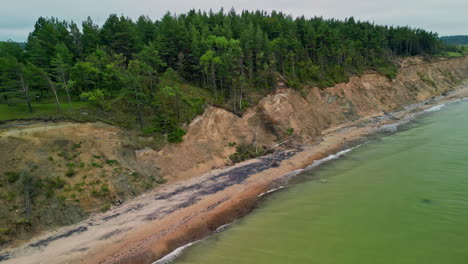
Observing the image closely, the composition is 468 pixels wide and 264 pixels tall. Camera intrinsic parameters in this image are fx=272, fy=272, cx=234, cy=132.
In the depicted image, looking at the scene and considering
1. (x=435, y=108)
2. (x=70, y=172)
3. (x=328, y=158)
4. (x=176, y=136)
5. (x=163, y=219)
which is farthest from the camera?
(x=435, y=108)

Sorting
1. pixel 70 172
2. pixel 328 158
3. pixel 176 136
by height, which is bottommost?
pixel 328 158

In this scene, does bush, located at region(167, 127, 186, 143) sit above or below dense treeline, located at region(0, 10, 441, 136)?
below

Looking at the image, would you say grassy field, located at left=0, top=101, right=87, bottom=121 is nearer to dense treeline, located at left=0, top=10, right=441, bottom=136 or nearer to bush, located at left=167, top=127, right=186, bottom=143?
dense treeline, located at left=0, top=10, right=441, bottom=136

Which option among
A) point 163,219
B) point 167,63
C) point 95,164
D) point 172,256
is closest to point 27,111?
point 95,164

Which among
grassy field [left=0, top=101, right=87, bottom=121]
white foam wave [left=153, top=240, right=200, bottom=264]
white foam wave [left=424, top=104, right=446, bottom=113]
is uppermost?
grassy field [left=0, top=101, right=87, bottom=121]

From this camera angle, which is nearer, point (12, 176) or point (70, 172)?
point (12, 176)

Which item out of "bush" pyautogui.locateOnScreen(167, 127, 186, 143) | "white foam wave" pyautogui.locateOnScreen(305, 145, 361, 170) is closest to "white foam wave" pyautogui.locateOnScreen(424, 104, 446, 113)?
"white foam wave" pyautogui.locateOnScreen(305, 145, 361, 170)

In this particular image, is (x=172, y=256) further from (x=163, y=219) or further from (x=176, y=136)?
(x=176, y=136)

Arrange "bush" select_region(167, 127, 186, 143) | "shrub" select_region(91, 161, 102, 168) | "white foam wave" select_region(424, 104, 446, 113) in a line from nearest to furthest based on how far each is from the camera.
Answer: "shrub" select_region(91, 161, 102, 168), "bush" select_region(167, 127, 186, 143), "white foam wave" select_region(424, 104, 446, 113)
